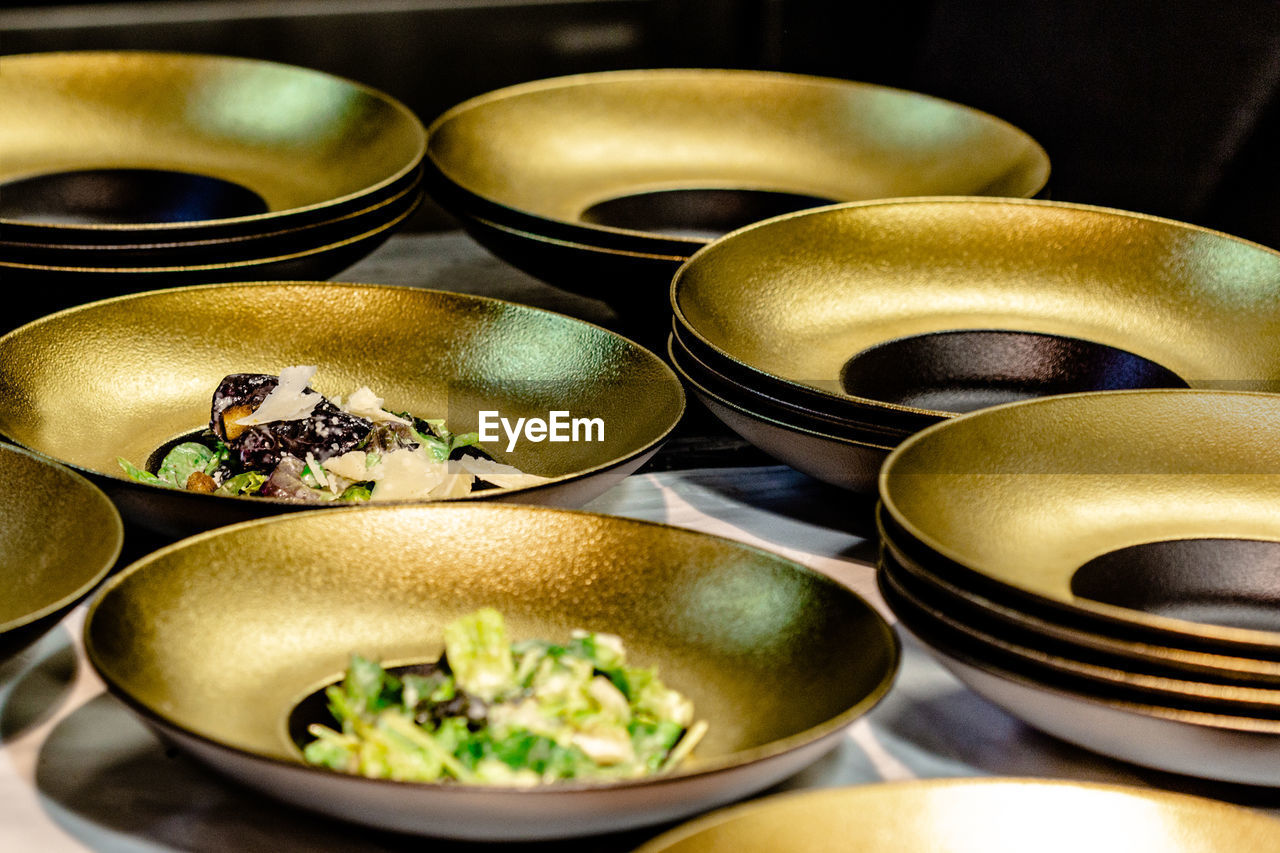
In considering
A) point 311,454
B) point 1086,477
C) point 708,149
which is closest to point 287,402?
point 311,454

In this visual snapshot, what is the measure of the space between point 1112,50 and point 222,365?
1.55 meters

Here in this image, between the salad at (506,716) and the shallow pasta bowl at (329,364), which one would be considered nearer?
the salad at (506,716)

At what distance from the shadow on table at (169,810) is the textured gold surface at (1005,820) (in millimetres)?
125

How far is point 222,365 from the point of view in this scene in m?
1.61

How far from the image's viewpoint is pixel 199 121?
2.24m

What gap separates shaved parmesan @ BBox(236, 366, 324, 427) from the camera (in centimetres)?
142

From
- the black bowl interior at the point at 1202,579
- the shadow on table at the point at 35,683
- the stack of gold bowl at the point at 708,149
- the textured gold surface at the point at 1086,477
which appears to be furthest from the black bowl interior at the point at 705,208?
the shadow on table at the point at 35,683

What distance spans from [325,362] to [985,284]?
82 cm

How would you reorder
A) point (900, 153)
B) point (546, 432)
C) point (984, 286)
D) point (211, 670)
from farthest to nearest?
point (900, 153)
point (984, 286)
point (546, 432)
point (211, 670)

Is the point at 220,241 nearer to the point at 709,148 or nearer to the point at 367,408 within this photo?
the point at 367,408

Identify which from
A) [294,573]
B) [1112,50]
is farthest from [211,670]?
[1112,50]

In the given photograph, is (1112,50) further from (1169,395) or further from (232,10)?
(232,10)

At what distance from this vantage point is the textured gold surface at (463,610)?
976mm

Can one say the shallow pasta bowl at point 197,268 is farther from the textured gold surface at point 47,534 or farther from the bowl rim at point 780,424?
the bowl rim at point 780,424
